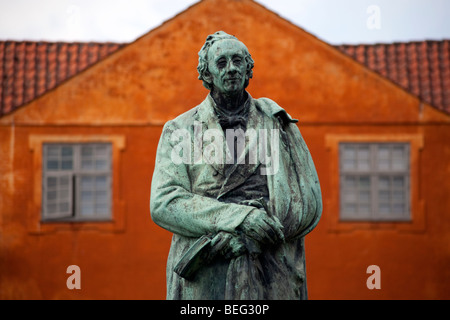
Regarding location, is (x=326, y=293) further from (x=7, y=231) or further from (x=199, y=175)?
(x=199, y=175)

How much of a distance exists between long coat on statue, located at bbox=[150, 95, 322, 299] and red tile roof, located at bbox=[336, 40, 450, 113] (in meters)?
17.9

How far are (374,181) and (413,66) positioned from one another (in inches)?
102

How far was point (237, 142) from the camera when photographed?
22.3 ft

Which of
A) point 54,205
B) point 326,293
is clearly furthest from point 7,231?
point 326,293

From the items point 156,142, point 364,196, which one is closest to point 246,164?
point 156,142

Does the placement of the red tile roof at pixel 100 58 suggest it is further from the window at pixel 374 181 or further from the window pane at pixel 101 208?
the window pane at pixel 101 208

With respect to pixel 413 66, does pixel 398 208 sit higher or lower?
lower

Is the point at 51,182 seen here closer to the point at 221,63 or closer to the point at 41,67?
the point at 41,67

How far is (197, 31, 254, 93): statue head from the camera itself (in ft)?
22.0

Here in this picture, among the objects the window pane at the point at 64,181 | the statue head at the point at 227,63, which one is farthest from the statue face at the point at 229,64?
the window pane at the point at 64,181

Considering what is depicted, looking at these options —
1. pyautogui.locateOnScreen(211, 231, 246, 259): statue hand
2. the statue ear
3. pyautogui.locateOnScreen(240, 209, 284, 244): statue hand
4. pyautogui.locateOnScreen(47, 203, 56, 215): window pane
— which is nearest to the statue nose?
the statue ear

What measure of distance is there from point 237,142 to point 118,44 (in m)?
18.7

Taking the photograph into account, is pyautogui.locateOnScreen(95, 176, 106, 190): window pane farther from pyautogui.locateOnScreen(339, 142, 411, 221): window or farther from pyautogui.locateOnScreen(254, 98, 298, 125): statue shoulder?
pyautogui.locateOnScreen(254, 98, 298, 125): statue shoulder

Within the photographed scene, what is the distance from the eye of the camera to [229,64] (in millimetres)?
6684
